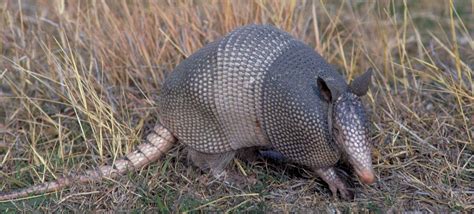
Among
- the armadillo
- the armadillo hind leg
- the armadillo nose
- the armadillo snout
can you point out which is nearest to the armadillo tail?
the armadillo

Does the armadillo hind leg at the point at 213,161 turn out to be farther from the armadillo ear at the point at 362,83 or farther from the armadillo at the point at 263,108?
the armadillo ear at the point at 362,83

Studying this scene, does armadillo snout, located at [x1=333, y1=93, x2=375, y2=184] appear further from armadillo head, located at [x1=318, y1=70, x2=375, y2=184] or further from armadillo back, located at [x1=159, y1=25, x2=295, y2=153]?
armadillo back, located at [x1=159, y1=25, x2=295, y2=153]

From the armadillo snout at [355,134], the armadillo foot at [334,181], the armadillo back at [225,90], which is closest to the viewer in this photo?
the armadillo snout at [355,134]

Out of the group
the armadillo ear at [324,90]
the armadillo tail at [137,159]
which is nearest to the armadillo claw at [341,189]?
the armadillo ear at [324,90]

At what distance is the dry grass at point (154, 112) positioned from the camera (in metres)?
4.91

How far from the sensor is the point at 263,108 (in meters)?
4.65

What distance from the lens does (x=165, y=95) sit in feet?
16.6

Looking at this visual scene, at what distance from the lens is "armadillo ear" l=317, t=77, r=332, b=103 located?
14.3ft

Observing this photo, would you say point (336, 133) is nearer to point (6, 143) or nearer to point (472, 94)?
point (472, 94)

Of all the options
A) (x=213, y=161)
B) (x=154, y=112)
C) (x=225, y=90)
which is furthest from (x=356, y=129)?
(x=154, y=112)

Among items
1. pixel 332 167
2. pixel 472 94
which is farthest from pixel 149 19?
pixel 472 94

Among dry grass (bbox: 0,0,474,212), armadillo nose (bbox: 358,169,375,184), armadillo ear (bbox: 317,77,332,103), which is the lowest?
dry grass (bbox: 0,0,474,212)

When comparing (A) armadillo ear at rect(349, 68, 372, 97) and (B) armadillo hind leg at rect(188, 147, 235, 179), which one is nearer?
(A) armadillo ear at rect(349, 68, 372, 97)

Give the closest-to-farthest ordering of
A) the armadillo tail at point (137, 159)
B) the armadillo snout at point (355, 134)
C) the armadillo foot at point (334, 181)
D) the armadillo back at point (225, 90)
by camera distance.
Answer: the armadillo snout at point (355, 134), the armadillo back at point (225, 90), the armadillo foot at point (334, 181), the armadillo tail at point (137, 159)
